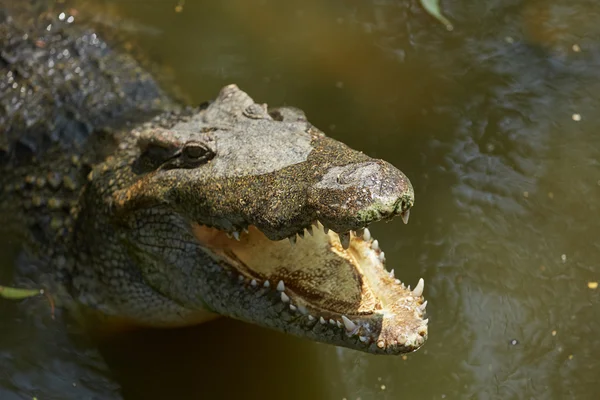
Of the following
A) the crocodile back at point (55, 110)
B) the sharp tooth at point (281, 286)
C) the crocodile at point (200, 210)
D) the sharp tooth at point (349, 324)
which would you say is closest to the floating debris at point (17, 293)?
the crocodile at point (200, 210)

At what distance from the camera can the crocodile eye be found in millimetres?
3145

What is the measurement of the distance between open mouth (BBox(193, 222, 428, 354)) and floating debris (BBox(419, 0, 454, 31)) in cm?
255

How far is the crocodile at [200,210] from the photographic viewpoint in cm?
275

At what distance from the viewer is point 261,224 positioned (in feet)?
9.11

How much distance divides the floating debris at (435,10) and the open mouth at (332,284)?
2.55m

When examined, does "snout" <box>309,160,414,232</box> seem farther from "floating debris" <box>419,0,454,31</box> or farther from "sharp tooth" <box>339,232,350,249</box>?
"floating debris" <box>419,0,454,31</box>

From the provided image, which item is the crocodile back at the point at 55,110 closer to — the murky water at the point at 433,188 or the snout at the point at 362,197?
the murky water at the point at 433,188

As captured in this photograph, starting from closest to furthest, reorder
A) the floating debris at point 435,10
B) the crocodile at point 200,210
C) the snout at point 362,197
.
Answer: the snout at point 362,197, the crocodile at point 200,210, the floating debris at point 435,10

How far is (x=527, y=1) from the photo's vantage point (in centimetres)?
516

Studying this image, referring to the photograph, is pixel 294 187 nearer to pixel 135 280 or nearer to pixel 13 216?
pixel 135 280

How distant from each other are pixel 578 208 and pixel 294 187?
2254 millimetres

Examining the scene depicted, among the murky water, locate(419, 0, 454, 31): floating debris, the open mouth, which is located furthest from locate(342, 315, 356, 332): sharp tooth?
locate(419, 0, 454, 31): floating debris

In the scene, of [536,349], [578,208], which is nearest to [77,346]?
[536,349]

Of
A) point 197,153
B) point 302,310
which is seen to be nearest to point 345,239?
point 302,310
